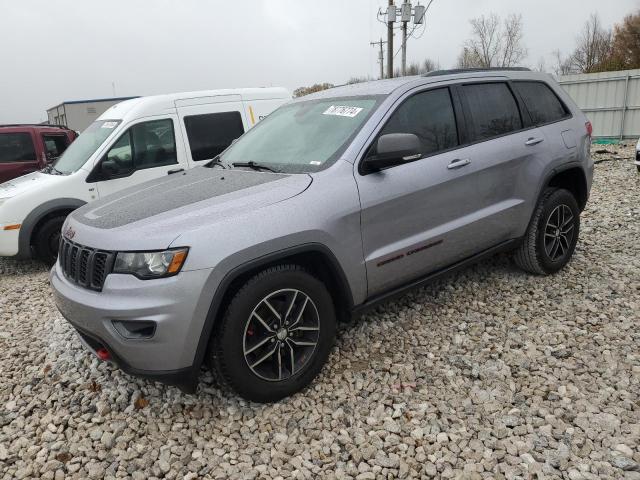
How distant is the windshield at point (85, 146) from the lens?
6069 mm

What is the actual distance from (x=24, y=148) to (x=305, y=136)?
712 cm

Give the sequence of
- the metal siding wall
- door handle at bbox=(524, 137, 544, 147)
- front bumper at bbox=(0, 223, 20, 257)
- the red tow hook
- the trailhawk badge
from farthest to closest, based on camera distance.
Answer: the metal siding wall < front bumper at bbox=(0, 223, 20, 257) < door handle at bbox=(524, 137, 544, 147) < the trailhawk badge < the red tow hook

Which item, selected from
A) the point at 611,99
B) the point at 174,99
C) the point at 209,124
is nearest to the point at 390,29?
the point at 611,99

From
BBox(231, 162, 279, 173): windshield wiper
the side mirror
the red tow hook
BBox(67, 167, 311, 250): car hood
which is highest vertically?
the side mirror

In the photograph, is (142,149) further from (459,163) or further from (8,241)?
(459,163)

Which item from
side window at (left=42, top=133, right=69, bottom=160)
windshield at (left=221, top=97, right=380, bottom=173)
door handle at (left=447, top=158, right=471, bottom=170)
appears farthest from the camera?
side window at (left=42, top=133, right=69, bottom=160)

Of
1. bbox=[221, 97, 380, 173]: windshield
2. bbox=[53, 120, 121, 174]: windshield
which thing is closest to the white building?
bbox=[53, 120, 121, 174]: windshield

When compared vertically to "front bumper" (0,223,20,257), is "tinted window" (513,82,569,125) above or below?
above

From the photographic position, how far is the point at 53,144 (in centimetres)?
871

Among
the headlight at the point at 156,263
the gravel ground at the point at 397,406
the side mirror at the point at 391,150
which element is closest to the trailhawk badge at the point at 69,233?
the headlight at the point at 156,263

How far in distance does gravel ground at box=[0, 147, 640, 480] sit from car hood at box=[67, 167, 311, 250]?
1075mm

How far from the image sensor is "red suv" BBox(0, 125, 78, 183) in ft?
26.7

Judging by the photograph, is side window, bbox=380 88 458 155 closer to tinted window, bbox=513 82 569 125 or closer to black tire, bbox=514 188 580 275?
tinted window, bbox=513 82 569 125

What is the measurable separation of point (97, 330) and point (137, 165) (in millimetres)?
4094
